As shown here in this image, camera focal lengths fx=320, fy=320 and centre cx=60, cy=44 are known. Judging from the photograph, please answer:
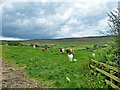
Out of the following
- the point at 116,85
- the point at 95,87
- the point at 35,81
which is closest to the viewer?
the point at 116,85

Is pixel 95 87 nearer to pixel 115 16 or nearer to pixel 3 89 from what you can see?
pixel 115 16

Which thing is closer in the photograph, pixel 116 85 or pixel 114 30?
pixel 116 85

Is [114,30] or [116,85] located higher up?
[114,30]

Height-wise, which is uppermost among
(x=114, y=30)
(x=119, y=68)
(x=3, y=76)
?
(x=114, y=30)

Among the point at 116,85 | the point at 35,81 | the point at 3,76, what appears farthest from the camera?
the point at 3,76

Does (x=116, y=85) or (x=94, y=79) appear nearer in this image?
(x=116, y=85)

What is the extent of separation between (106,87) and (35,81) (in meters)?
4.29

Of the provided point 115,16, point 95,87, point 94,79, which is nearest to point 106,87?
point 95,87

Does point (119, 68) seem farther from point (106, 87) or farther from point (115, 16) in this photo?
point (115, 16)

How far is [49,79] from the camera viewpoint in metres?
15.6

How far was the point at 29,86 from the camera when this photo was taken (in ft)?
45.8

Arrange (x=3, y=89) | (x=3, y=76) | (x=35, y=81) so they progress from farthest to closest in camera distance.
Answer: (x=3, y=76)
(x=35, y=81)
(x=3, y=89)

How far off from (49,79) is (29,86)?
1818mm

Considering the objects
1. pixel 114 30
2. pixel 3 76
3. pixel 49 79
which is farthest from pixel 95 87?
pixel 3 76
